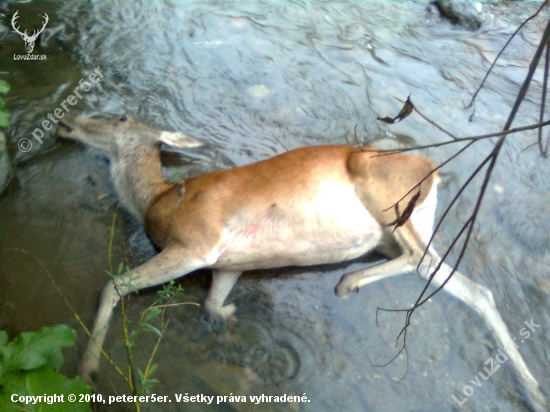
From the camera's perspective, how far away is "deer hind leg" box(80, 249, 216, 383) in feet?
10.0

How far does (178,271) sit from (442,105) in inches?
135

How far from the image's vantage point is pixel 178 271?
328 cm

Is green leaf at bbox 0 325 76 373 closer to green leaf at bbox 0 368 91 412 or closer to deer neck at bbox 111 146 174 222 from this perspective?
green leaf at bbox 0 368 91 412

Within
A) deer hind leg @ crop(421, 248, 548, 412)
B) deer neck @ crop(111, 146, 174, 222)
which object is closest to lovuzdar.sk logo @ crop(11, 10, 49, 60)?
deer neck @ crop(111, 146, 174, 222)

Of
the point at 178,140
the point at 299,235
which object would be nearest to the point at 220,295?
the point at 299,235

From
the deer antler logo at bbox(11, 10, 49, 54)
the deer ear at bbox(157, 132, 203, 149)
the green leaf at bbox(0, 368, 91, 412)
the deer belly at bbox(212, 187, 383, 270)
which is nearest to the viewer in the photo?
the green leaf at bbox(0, 368, 91, 412)

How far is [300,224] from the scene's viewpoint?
3.48 metres

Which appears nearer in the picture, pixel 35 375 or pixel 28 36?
pixel 35 375

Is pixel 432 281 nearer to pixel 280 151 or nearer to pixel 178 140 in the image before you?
pixel 280 151

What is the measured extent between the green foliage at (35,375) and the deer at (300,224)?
1.06 m

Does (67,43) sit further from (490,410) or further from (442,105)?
(490,410)

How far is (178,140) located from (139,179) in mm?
601

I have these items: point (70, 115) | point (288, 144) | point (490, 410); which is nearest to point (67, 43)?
point (70, 115)

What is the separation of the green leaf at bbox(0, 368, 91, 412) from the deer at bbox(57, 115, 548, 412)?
1119mm
